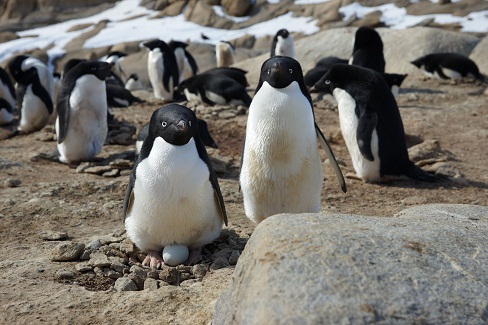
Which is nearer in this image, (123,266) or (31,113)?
(123,266)

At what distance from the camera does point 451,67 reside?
503 inches

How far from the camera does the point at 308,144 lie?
476 centimetres

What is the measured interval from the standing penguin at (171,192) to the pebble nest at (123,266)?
102 millimetres

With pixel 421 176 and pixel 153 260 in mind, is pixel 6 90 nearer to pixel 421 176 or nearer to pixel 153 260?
pixel 421 176

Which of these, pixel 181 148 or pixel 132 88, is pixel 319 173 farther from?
pixel 132 88

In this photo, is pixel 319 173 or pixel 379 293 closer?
pixel 379 293

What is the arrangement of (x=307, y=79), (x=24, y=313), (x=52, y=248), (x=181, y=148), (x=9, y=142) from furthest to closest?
1. (x=307, y=79)
2. (x=9, y=142)
3. (x=52, y=248)
4. (x=181, y=148)
5. (x=24, y=313)

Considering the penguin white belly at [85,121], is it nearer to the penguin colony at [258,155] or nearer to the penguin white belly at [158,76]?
the penguin colony at [258,155]

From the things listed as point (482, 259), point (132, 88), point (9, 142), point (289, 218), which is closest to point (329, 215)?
point (289, 218)

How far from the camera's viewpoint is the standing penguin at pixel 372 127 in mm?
6688

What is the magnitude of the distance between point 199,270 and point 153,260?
0.34 meters

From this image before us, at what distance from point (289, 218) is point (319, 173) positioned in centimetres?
188

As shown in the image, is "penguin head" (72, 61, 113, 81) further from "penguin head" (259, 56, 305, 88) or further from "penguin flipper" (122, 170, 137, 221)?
"penguin flipper" (122, 170, 137, 221)

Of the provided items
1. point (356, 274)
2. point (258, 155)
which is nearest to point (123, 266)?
point (258, 155)
